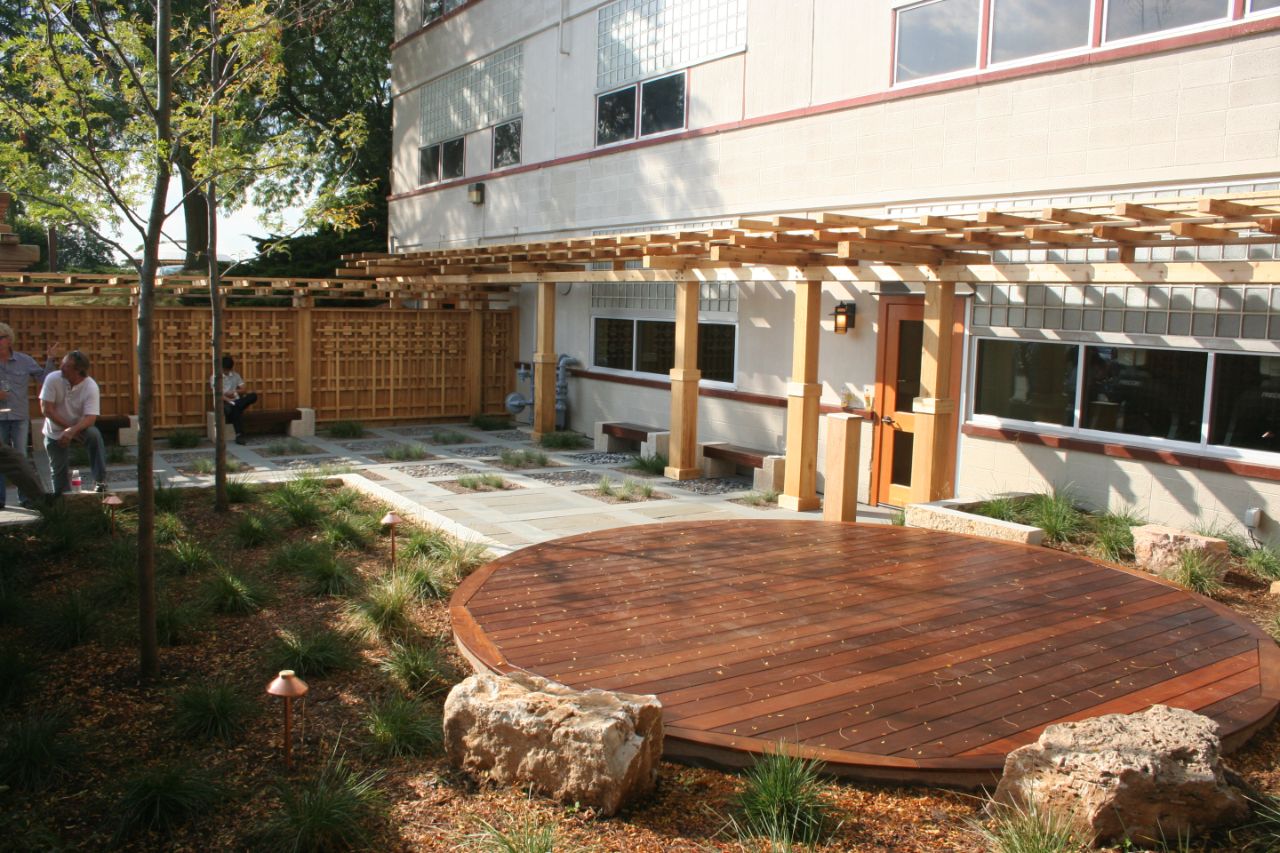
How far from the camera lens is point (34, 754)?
459cm

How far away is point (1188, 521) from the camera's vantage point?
8828 millimetres

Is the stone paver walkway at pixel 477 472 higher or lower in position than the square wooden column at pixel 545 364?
lower

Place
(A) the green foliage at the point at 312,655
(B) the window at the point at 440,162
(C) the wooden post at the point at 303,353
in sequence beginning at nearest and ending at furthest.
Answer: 1. (A) the green foliage at the point at 312,655
2. (C) the wooden post at the point at 303,353
3. (B) the window at the point at 440,162

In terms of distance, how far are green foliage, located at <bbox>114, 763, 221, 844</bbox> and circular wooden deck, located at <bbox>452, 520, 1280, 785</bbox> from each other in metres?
1.60

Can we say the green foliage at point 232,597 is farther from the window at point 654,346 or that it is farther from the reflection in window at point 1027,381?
the window at point 654,346

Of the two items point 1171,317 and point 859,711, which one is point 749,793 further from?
point 1171,317

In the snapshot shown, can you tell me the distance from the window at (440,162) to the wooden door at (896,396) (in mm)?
12124

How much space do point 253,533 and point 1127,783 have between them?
7235 mm

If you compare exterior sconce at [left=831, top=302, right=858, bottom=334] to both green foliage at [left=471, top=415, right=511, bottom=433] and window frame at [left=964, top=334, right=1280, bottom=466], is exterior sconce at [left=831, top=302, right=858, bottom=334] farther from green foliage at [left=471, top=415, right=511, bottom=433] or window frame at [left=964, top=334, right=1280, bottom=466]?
green foliage at [left=471, top=415, right=511, bottom=433]

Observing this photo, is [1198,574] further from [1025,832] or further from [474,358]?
[474,358]

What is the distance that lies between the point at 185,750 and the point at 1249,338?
27.5 feet

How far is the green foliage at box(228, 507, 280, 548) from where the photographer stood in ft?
28.8

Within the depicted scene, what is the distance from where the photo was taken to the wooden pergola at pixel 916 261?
302 inches

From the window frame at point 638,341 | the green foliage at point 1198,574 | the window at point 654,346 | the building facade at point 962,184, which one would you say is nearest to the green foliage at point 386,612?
the green foliage at point 1198,574
